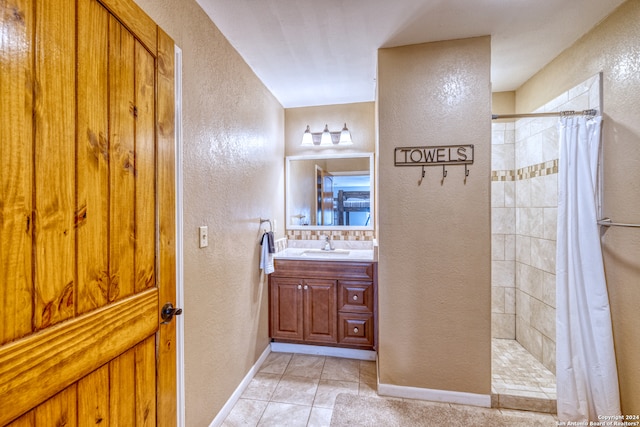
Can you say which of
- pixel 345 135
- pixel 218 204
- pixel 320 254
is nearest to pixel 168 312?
pixel 218 204

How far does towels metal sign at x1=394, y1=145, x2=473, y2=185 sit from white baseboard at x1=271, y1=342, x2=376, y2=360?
160cm

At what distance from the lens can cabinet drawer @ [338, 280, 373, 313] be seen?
2.49m

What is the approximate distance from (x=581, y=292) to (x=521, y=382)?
2.67ft

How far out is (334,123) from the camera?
3.10 metres

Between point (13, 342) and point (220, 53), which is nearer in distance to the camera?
point (13, 342)

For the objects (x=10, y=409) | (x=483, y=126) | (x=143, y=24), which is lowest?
(x=10, y=409)

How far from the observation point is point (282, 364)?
246cm

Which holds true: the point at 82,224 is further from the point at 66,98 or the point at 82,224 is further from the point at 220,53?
the point at 220,53

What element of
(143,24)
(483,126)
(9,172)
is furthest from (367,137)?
(9,172)

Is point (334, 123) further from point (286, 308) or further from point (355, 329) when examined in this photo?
point (355, 329)

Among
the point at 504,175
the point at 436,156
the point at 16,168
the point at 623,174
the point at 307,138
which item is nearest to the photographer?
the point at 16,168

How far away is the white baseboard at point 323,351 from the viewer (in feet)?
8.38

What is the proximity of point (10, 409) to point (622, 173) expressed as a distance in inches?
103

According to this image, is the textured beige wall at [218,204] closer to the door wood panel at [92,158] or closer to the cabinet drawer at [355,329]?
the door wood panel at [92,158]
